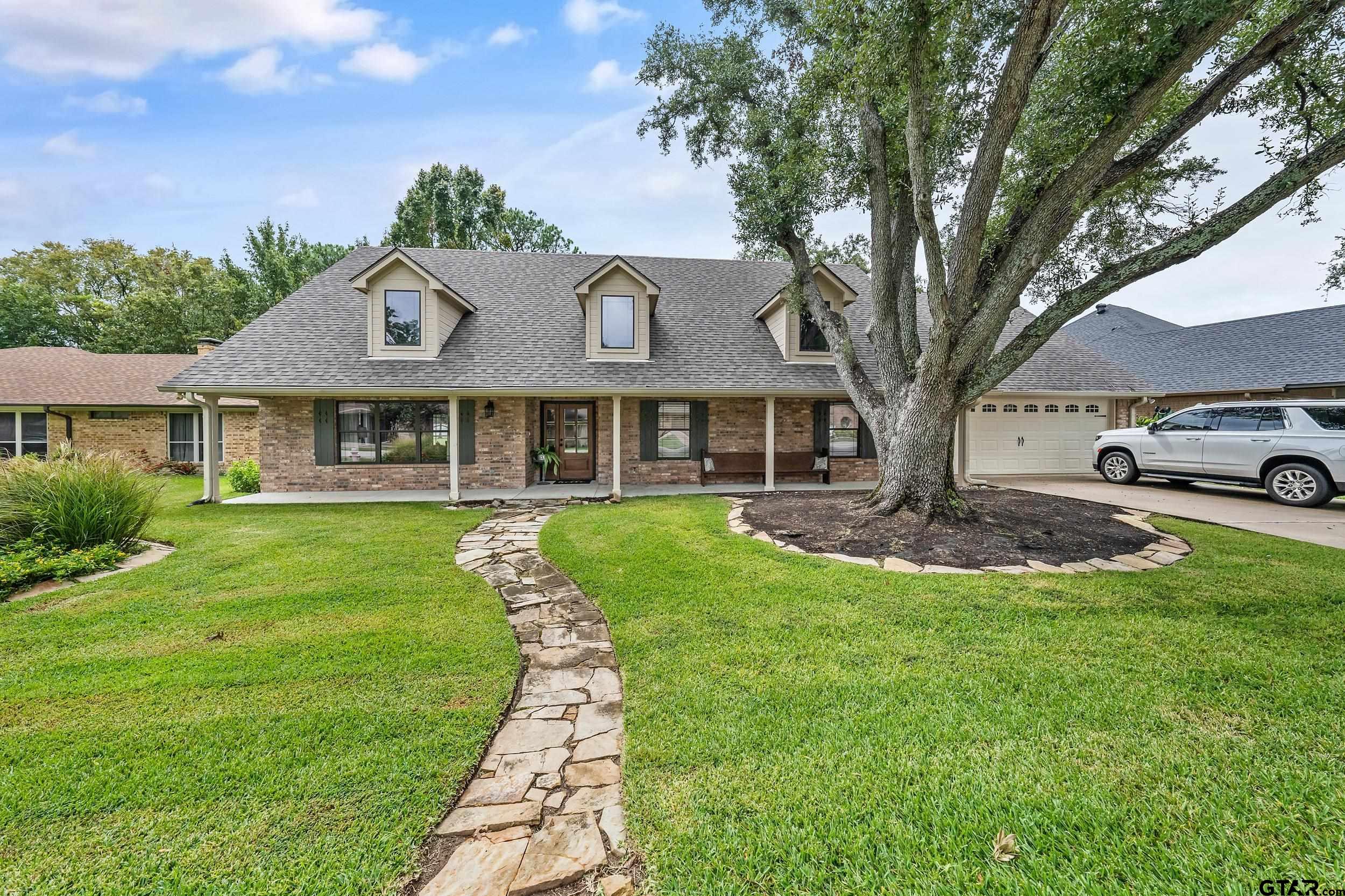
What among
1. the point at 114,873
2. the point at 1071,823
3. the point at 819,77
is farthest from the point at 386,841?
the point at 819,77

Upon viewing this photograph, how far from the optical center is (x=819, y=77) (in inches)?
269

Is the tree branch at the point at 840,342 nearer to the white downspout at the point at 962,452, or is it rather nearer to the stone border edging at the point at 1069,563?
the stone border edging at the point at 1069,563

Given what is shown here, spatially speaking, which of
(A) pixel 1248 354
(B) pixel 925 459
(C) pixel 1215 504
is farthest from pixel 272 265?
(A) pixel 1248 354

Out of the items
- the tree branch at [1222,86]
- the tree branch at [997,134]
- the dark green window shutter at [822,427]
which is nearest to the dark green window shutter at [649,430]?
the dark green window shutter at [822,427]

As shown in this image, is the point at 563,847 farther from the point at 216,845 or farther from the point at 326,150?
the point at 326,150

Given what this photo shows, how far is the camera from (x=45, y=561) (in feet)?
16.4

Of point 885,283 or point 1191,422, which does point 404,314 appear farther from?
point 1191,422

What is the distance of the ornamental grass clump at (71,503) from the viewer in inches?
221

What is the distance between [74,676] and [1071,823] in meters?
5.57

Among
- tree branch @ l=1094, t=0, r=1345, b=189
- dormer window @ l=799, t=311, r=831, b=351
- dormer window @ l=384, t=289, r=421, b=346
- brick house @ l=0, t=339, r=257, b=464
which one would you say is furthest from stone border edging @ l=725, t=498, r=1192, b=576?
brick house @ l=0, t=339, r=257, b=464

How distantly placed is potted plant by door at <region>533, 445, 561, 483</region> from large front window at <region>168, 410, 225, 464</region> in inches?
418

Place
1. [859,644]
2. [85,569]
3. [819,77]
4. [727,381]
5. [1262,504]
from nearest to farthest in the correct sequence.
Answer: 1. [859,644]
2. [85,569]
3. [819,77]
4. [1262,504]
5. [727,381]

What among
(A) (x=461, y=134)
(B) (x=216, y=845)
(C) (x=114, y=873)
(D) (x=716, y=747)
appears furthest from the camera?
(A) (x=461, y=134)

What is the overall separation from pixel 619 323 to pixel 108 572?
860 centimetres
